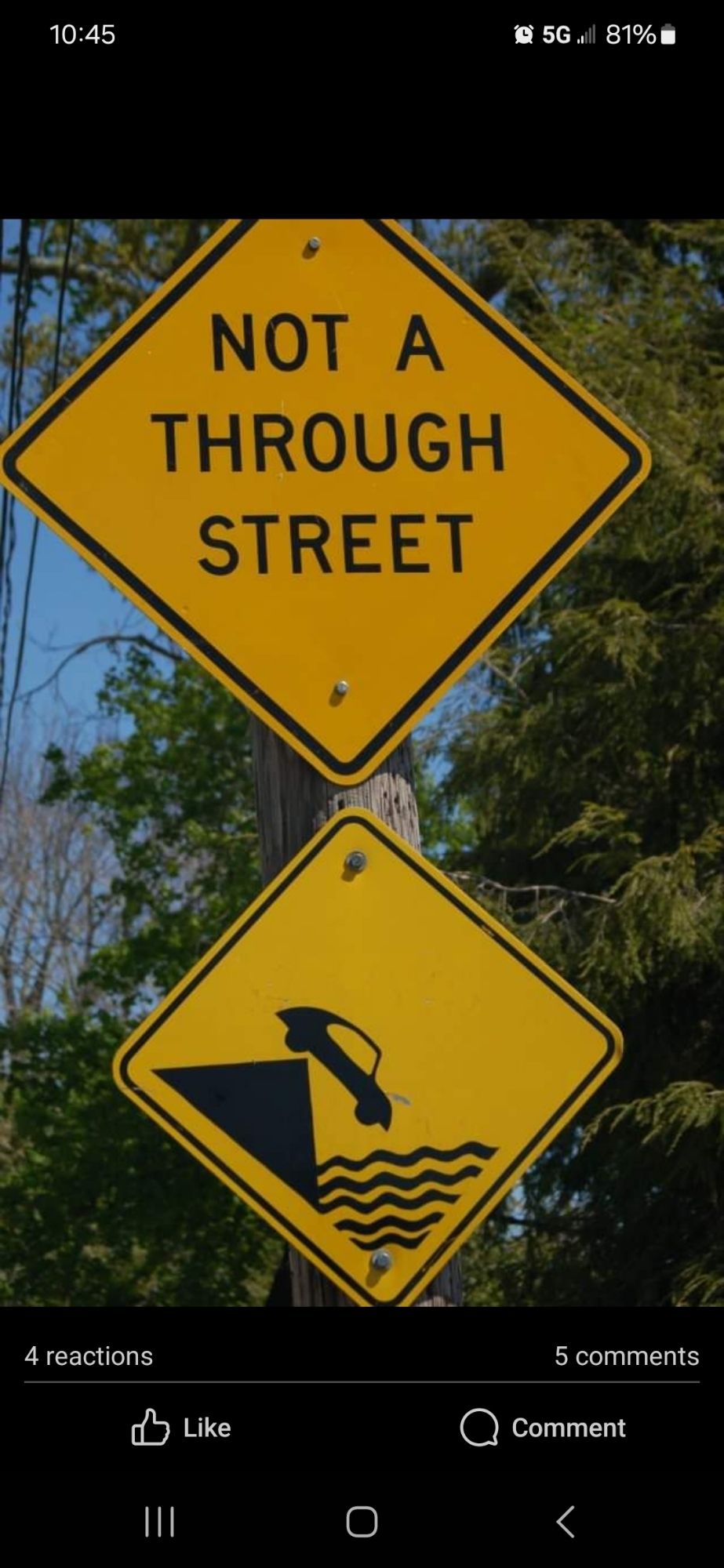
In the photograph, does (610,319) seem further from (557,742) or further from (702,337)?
(557,742)

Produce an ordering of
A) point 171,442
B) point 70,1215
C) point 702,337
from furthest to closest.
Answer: point 70,1215, point 702,337, point 171,442

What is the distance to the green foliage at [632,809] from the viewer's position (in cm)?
1086

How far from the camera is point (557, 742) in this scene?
1228cm

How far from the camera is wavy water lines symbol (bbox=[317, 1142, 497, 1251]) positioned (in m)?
2.88

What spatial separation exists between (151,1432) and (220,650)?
1.44 metres

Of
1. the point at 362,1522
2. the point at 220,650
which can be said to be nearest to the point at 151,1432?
the point at 362,1522

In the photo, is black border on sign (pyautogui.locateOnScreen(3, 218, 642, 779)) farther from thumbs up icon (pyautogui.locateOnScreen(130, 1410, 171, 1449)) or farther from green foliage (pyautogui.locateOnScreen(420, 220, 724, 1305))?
green foliage (pyautogui.locateOnScreen(420, 220, 724, 1305))

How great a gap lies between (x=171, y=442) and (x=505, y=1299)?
1096 centimetres

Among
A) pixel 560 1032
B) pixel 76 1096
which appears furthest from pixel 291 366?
pixel 76 1096

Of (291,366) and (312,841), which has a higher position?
(291,366)
